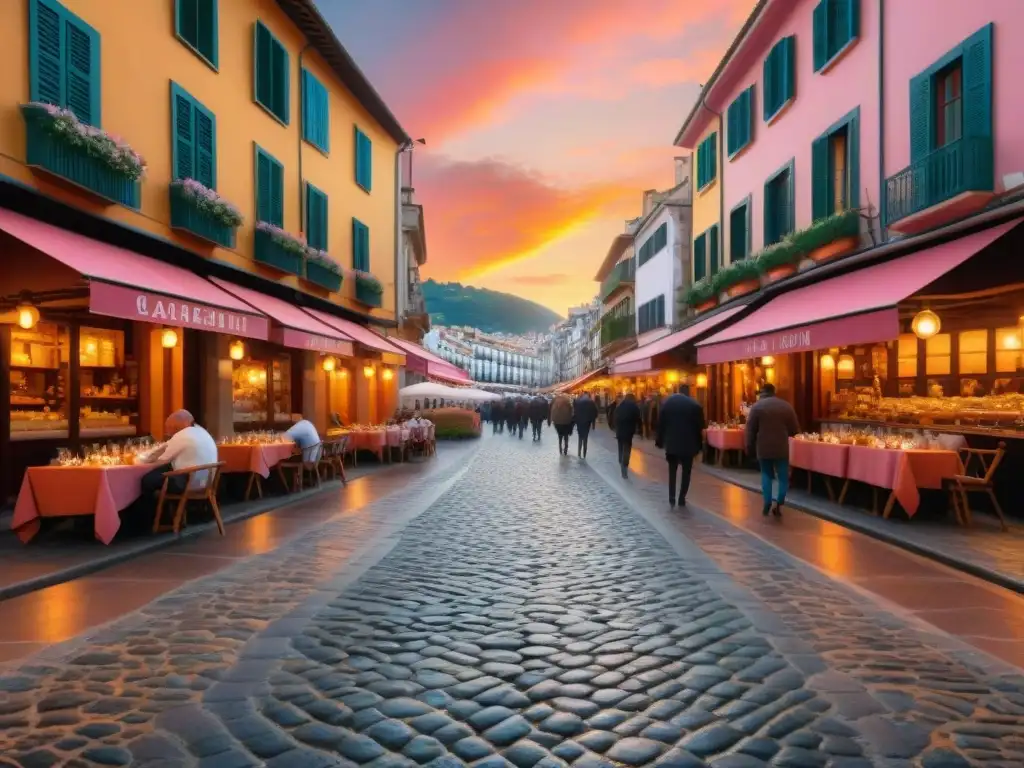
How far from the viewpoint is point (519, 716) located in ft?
12.5

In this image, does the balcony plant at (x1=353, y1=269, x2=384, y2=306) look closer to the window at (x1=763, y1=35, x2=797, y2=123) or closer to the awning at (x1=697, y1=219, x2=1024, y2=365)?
the awning at (x1=697, y1=219, x2=1024, y2=365)

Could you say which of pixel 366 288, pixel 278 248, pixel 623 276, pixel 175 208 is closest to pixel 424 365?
pixel 366 288

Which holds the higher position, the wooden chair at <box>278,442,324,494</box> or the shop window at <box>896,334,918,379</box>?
the shop window at <box>896,334,918,379</box>

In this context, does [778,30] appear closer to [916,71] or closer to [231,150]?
[916,71]

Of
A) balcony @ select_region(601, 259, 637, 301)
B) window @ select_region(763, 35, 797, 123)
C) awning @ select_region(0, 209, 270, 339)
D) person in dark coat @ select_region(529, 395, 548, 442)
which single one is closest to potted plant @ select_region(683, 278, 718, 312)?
window @ select_region(763, 35, 797, 123)

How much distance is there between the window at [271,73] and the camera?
15906 mm

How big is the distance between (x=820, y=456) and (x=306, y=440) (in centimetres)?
818

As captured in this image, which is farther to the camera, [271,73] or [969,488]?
[271,73]

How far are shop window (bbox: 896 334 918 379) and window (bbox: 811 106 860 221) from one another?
8.82 ft

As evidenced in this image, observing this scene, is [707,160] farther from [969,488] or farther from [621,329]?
[969,488]

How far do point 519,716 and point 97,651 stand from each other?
283 cm

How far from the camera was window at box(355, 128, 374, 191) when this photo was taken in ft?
73.6

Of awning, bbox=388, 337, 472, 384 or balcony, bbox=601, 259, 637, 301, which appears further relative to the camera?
balcony, bbox=601, 259, 637, 301

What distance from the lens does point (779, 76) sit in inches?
681
